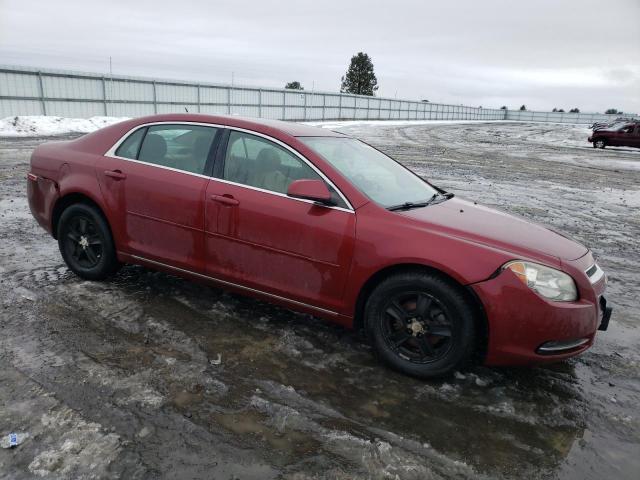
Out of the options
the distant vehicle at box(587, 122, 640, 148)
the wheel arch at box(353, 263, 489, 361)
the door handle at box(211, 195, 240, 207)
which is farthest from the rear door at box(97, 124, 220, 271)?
the distant vehicle at box(587, 122, 640, 148)

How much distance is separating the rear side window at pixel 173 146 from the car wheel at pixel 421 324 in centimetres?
180

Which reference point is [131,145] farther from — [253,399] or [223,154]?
[253,399]

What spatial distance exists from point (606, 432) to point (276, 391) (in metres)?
1.95

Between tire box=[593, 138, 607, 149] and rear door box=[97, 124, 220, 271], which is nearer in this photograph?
rear door box=[97, 124, 220, 271]

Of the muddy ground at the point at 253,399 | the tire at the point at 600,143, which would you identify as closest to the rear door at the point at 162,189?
the muddy ground at the point at 253,399

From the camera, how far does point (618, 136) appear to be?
27.8 m

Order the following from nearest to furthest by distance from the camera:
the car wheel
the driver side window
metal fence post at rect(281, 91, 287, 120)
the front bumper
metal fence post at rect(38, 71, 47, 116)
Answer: the front bumper → the car wheel → the driver side window → metal fence post at rect(38, 71, 47, 116) → metal fence post at rect(281, 91, 287, 120)

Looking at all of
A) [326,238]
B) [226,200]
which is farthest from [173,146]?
[326,238]

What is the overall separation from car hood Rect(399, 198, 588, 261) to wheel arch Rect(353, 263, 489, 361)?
0.29 m

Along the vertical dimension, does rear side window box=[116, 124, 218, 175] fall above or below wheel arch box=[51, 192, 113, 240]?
above

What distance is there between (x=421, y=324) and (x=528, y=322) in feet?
2.12

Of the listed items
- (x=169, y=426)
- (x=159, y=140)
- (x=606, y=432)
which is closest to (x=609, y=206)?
→ (x=606, y=432)

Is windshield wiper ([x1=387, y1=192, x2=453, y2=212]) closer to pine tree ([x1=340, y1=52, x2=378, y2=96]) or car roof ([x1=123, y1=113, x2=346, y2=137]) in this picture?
car roof ([x1=123, y1=113, x2=346, y2=137])

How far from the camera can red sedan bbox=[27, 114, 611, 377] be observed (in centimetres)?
306
